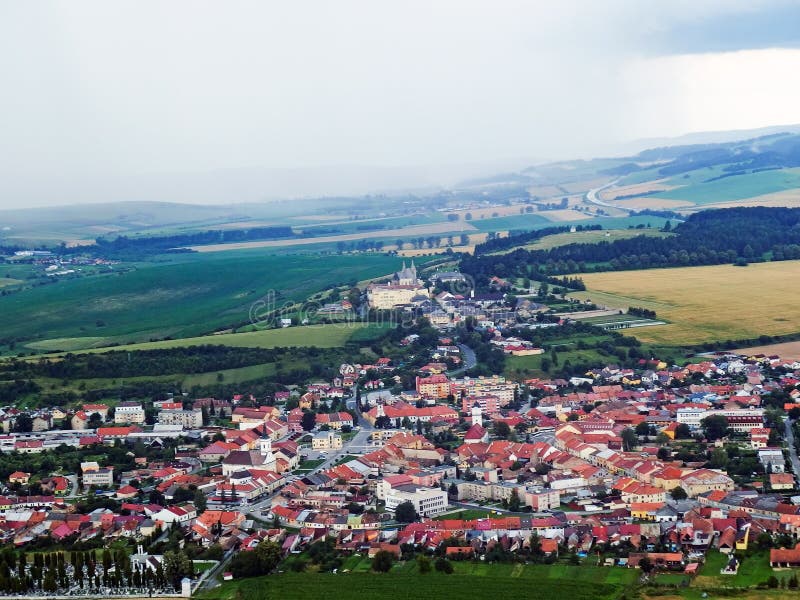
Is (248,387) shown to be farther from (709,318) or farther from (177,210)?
(177,210)

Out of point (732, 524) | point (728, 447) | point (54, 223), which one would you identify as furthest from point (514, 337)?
point (54, 223)

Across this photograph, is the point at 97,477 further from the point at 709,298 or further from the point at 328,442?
the point at 709,298

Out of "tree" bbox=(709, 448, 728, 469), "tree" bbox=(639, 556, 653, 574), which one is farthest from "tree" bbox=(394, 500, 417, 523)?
"tree" bbox=(709, 448, 728, 469)

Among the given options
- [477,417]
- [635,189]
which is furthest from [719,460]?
[635,189]

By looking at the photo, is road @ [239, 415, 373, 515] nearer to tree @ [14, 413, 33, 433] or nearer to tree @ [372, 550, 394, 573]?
tree @ [372, 550, 394, 573]

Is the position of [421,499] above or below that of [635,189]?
below

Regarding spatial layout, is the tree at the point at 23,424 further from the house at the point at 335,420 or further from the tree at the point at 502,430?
the tree at the point at 502,430

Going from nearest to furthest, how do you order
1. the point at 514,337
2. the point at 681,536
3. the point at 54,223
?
the point at 681,536 → the point at 514,337 → the point at 54,223
